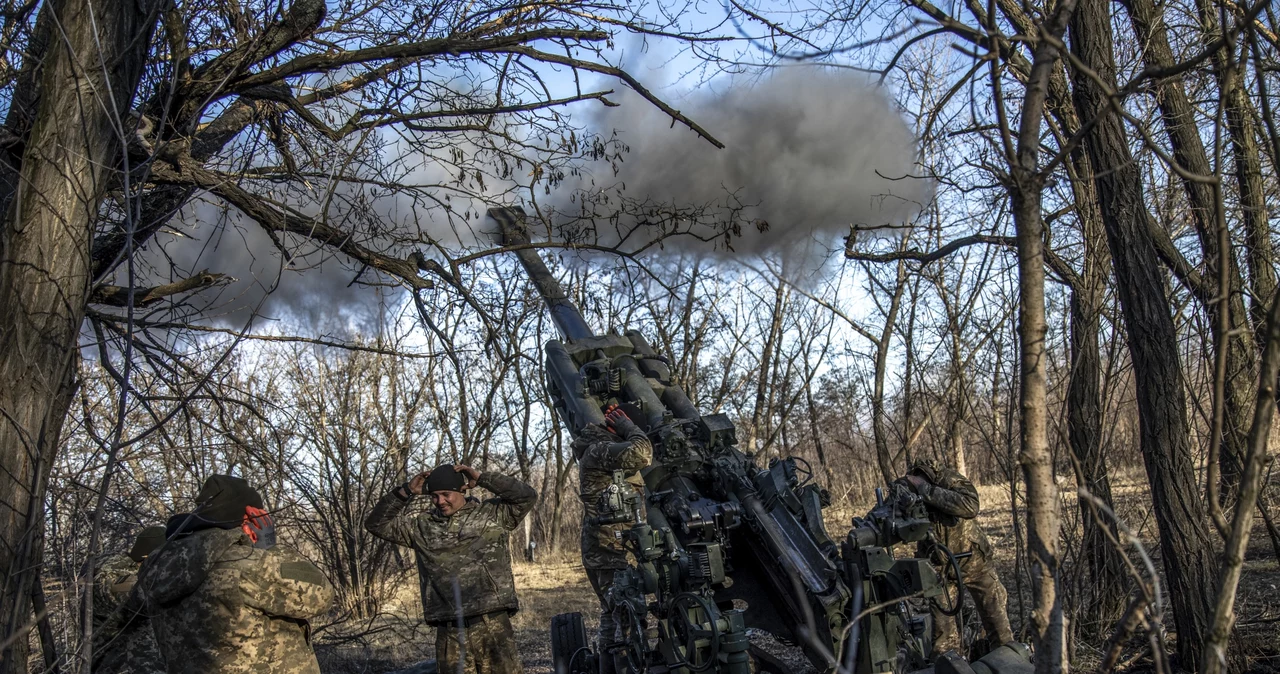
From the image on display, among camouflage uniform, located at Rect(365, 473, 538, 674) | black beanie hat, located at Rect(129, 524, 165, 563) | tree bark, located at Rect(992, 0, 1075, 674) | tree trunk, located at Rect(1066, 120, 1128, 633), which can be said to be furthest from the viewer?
camouflage uniform, located at Rect(365, 473, 538, 674)

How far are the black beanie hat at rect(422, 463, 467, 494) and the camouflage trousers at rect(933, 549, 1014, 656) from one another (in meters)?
3.52

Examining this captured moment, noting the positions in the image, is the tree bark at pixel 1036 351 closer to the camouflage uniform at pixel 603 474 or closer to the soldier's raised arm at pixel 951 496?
the soldier's raised arm at pixel 951 496

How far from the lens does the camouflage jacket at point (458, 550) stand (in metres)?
6.90

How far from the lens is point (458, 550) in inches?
276

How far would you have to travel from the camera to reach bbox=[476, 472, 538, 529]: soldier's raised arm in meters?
7.19

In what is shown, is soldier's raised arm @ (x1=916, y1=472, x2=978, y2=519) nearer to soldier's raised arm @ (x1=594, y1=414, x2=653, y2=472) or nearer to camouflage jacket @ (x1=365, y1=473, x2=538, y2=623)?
soldier's raised arm @ (x1=594, y1=414, x2=653, y2=472)

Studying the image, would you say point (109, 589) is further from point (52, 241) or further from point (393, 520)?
point (52, 241)

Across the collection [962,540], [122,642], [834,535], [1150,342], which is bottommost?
[834,535]

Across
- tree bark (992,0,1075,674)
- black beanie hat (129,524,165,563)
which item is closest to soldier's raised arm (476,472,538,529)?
black beanie hat (129,524,165,563)

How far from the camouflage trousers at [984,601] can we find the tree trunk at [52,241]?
5513 mm

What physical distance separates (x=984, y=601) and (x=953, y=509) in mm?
695

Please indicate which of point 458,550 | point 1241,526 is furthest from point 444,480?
point 1241,526

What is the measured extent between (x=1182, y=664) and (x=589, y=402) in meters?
4.77

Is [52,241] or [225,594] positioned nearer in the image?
[52,241]
